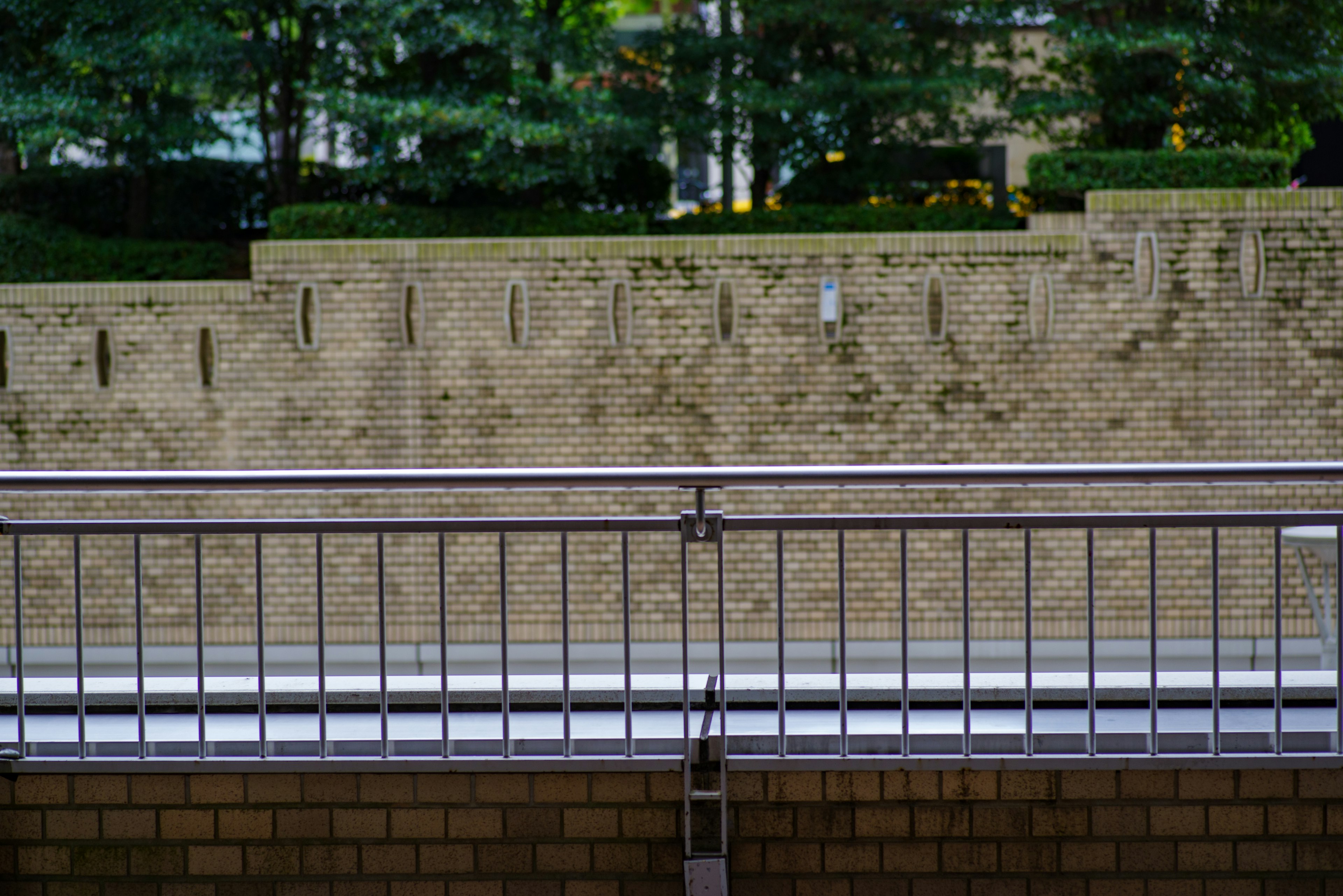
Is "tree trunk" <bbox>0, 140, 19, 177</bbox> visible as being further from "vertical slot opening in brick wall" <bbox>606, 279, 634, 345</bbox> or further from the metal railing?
the metal railing

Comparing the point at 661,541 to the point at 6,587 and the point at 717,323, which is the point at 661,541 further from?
the point at 6,587

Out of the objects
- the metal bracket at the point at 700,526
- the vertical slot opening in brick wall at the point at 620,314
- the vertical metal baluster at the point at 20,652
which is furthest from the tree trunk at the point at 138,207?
the metal bracket at the point at 700,526

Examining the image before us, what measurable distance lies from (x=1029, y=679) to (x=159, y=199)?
40.9ft

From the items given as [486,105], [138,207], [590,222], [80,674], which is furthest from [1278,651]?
[138,207]

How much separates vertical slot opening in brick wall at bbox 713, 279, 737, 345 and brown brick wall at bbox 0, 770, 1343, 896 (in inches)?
288

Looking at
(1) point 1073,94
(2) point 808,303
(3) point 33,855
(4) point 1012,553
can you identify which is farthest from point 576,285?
(3) point 33,855

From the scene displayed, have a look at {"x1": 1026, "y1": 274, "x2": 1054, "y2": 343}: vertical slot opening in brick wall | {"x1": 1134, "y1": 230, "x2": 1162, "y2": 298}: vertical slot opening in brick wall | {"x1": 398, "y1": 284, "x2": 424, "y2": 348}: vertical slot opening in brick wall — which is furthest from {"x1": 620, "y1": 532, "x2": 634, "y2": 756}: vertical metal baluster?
{"x1": 1134, "y1": 230, "x2": 1162, "y2": 298}: vertical slot opening in brick wall

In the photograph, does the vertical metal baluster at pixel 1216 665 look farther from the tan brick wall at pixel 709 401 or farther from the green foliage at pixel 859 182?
the green foliage at pixel 859 182

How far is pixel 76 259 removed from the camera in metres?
11.8

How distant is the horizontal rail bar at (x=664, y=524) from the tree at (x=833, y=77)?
8517 mm

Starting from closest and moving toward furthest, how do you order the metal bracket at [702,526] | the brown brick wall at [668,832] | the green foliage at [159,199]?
the metal bracket at [702,526], the brown brick wall at [668,832], the green foliage at [159,199]

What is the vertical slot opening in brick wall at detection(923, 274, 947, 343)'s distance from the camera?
10727mm

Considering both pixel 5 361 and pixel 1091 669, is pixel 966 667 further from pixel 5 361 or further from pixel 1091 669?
pixel 5 361

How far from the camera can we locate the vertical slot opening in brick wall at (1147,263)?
10695 mm
